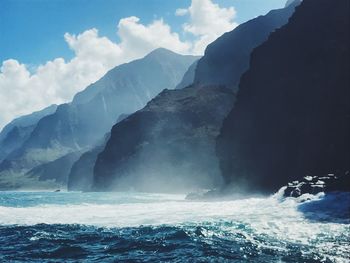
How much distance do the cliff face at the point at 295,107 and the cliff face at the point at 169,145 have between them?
147ft

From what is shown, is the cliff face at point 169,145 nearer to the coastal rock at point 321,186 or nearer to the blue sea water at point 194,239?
the coastal rock at point 321,186

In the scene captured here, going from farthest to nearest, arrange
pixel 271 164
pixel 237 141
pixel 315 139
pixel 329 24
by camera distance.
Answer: pixel 237 141 → pixel 271 164 → pixel 329 24 → pixel 315 139

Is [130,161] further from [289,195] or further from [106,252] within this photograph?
[106,252]

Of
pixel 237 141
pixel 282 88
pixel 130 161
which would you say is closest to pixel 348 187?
pixel 282 88

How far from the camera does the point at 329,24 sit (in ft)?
213

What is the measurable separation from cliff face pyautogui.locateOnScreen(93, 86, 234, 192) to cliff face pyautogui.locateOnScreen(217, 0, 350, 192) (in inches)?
1767

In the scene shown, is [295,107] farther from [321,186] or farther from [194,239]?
[194,239]

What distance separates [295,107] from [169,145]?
3074 inches

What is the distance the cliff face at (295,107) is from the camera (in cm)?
5559

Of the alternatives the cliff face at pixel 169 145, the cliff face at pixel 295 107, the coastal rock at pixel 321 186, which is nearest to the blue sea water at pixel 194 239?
the coastal rock at pixel 321 186

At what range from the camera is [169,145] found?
14038cm

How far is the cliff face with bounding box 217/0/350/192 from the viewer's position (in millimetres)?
55594

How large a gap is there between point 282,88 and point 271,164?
14.1 m

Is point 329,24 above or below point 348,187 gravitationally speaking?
above
